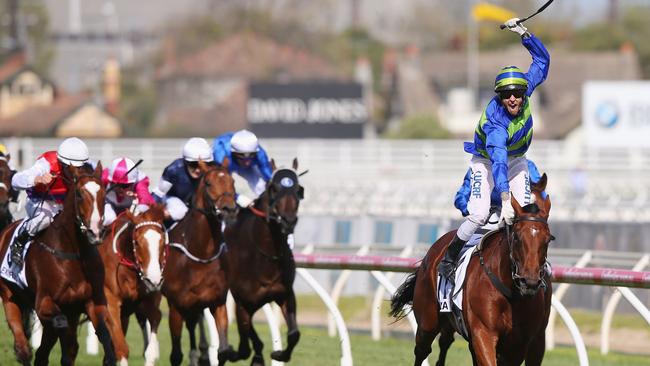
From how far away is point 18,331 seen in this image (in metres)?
9.73

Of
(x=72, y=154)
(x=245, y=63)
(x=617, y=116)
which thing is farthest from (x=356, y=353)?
(x=245, y=63)

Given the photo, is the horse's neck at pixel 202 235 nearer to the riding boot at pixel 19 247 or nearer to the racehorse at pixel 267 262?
the racehorse at pixel 267 262

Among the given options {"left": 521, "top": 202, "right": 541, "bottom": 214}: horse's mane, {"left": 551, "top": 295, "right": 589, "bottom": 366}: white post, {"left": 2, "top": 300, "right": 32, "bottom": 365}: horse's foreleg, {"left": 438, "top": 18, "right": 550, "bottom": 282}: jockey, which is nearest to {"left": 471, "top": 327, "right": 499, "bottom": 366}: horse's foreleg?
{"left": 438, "top": 18, "right": 550, "bottom": 282}: jockey

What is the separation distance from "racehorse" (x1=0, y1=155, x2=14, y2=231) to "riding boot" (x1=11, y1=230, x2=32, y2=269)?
923mm

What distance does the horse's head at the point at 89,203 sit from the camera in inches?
352

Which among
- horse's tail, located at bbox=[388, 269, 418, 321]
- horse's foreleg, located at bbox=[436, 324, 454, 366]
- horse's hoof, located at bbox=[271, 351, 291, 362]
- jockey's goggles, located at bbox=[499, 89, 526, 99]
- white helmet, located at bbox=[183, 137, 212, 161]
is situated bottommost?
horse's hoof, located at bbox=[271, 351, 291, 362]

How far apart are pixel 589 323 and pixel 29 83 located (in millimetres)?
63802

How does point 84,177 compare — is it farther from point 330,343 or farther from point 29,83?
point 29,83

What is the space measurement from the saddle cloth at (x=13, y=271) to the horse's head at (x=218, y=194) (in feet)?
3.95

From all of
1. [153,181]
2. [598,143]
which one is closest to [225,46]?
[598,143]

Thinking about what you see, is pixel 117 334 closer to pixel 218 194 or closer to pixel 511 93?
pixel 218 194

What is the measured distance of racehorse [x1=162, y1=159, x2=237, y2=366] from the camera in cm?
1000

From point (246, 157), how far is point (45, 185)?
1.73 metres

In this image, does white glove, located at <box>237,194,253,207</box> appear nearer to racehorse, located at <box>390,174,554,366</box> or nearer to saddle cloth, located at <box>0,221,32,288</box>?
A: saddle cloth, located at <box>0,221,32,288</box>
